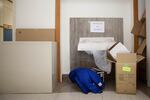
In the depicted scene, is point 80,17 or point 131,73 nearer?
point 131,73

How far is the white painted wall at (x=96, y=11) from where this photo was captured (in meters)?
3.95

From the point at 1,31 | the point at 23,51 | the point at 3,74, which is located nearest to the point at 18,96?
the point at 3,74

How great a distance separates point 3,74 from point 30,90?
468 millimetres

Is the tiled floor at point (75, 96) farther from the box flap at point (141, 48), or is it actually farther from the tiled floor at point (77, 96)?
the box flap at point (141, 48)

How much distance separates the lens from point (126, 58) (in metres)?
2.95

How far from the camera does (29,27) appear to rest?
3.87m

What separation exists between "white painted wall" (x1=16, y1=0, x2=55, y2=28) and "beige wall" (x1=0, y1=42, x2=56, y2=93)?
100cm

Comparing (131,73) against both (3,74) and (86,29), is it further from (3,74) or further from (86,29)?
(3,74)

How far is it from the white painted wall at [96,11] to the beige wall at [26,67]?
1039 mm

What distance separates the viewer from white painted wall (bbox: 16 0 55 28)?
12.6 feet

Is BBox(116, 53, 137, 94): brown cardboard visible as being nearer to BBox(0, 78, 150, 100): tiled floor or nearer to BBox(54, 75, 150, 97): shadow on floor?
BBox(0, 78, 150, 100): tiled floor

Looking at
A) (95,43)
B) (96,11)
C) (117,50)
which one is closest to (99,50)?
(95,43)

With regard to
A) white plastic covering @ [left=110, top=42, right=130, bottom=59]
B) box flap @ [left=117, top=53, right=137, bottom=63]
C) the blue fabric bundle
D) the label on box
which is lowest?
the blue fabric bundle

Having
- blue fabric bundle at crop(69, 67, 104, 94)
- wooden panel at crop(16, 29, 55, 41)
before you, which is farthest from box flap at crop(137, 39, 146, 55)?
wooden panel at crop(16, 29, 55, 41)
